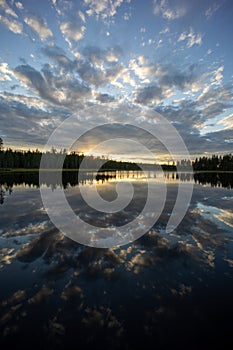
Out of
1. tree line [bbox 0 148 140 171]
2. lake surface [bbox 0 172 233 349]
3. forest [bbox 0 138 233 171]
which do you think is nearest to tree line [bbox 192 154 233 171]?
forest [bbox 0 138 233 171]

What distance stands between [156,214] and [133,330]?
10.8 m

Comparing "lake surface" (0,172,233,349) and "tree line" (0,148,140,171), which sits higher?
"tree line" (0,148,140,171)

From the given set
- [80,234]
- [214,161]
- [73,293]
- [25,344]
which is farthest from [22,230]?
[214,161]

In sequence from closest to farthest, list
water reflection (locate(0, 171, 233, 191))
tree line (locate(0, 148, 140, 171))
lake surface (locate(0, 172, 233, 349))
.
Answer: lake surface (locate(0, 172, 233, 349)) < water reflection (locate(0, 171, 233, 191)) < tree line (locate(0, 148, 140, 171))

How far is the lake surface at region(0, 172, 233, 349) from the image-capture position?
159 inches

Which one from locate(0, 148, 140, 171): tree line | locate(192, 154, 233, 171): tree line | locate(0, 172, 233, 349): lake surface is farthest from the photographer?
locate(192, 154, 233, 171): tree line

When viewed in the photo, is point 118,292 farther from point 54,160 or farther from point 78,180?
point 54,160

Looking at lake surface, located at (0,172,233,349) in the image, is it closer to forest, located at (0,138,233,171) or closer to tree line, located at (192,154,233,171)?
forest, located at (0,138,233,171)

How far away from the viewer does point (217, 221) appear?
13.0 meters

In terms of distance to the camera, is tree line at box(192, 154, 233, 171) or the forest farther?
tree line at box(192, 154, 233, 171)

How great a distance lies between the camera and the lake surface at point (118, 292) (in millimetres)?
4027

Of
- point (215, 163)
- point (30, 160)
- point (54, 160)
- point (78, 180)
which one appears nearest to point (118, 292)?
point (78, 180)

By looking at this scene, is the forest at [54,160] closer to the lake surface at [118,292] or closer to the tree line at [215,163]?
the tree line at [215,163]

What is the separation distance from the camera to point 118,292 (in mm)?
5516
